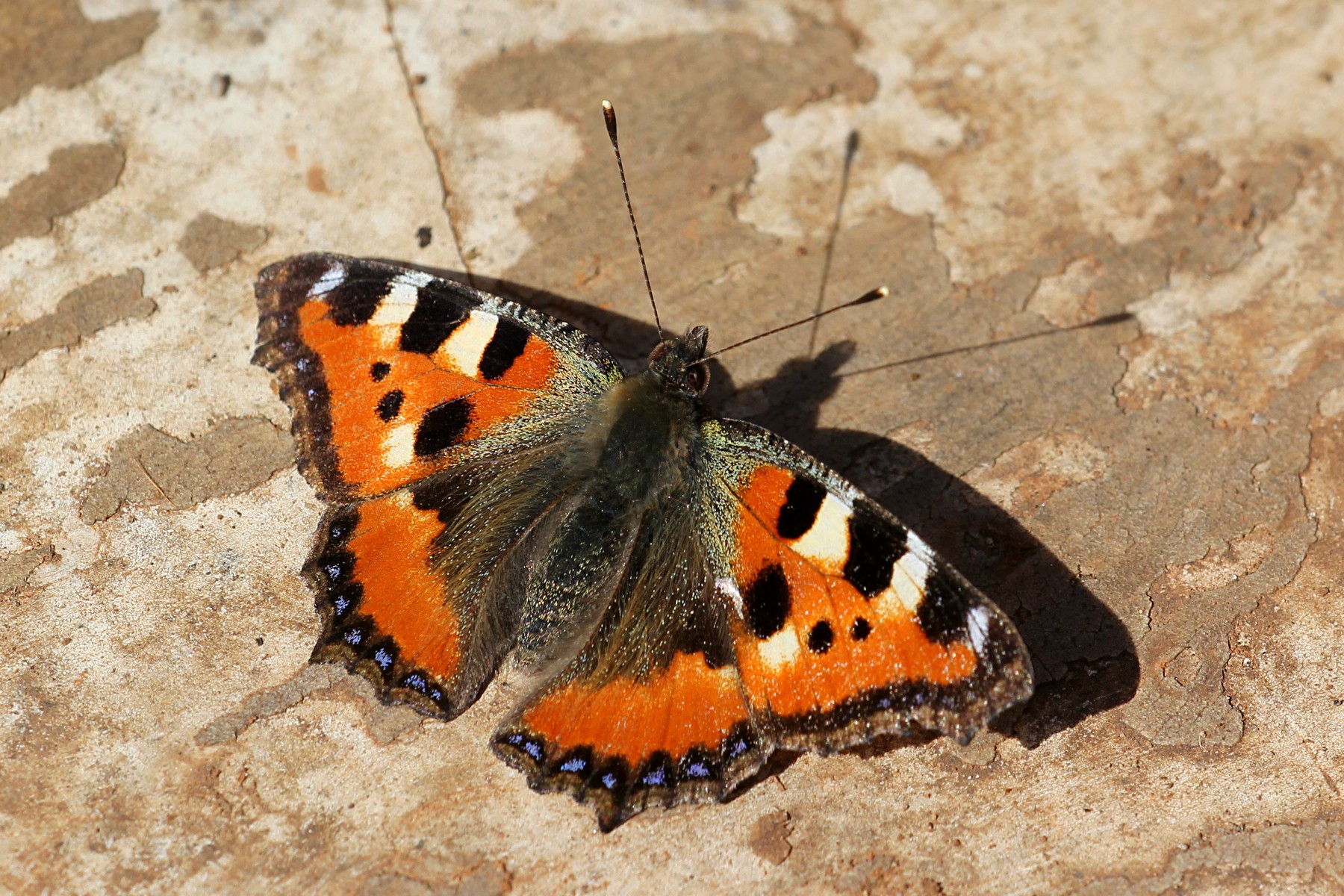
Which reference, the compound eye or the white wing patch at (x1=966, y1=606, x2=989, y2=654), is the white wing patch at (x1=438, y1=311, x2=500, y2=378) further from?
the white wing patch at (x1=966, y1=606, x2=989, y2=654)

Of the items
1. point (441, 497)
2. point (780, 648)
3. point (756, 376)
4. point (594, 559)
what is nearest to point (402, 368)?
point (441, 497)

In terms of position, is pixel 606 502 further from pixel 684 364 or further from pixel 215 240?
pixel 215 240

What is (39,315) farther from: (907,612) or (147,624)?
(907,612)

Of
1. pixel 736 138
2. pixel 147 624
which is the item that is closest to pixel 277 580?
pixel 147 624

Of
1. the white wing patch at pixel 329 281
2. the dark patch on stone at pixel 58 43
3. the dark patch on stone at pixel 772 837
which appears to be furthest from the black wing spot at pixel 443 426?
the dark patch on stone at pixel 58 43

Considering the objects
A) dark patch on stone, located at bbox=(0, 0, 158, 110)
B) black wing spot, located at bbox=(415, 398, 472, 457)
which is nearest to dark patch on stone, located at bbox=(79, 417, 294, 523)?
black wing spot, located at bbox=(415, 398, 472, 457)
